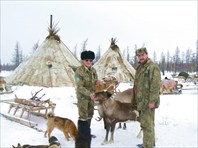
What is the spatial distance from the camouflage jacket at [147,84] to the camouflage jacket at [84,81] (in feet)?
2.55

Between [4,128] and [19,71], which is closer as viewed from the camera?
[4,128]

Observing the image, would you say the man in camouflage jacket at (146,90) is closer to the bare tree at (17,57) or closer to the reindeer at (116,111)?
the reindeer at (116,111)

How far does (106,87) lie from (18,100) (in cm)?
287

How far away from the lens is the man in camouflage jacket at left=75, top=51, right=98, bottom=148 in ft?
15.8

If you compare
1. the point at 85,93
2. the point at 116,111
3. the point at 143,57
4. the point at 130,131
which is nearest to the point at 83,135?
the point at 85,93

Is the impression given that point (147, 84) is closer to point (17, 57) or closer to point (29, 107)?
point (29, 107)

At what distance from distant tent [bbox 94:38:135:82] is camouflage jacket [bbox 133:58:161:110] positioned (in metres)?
13.5

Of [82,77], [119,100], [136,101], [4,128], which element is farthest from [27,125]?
[136,101]

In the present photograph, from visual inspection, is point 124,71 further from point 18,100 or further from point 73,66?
point 18,100

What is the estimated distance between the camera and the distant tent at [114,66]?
18.5 m

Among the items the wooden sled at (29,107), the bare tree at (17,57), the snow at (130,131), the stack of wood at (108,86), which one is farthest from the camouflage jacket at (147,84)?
the bare tree at (17,57)

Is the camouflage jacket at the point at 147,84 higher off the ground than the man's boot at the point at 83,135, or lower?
higher

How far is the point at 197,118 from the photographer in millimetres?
7617

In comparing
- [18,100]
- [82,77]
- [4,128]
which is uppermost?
[82,77]
